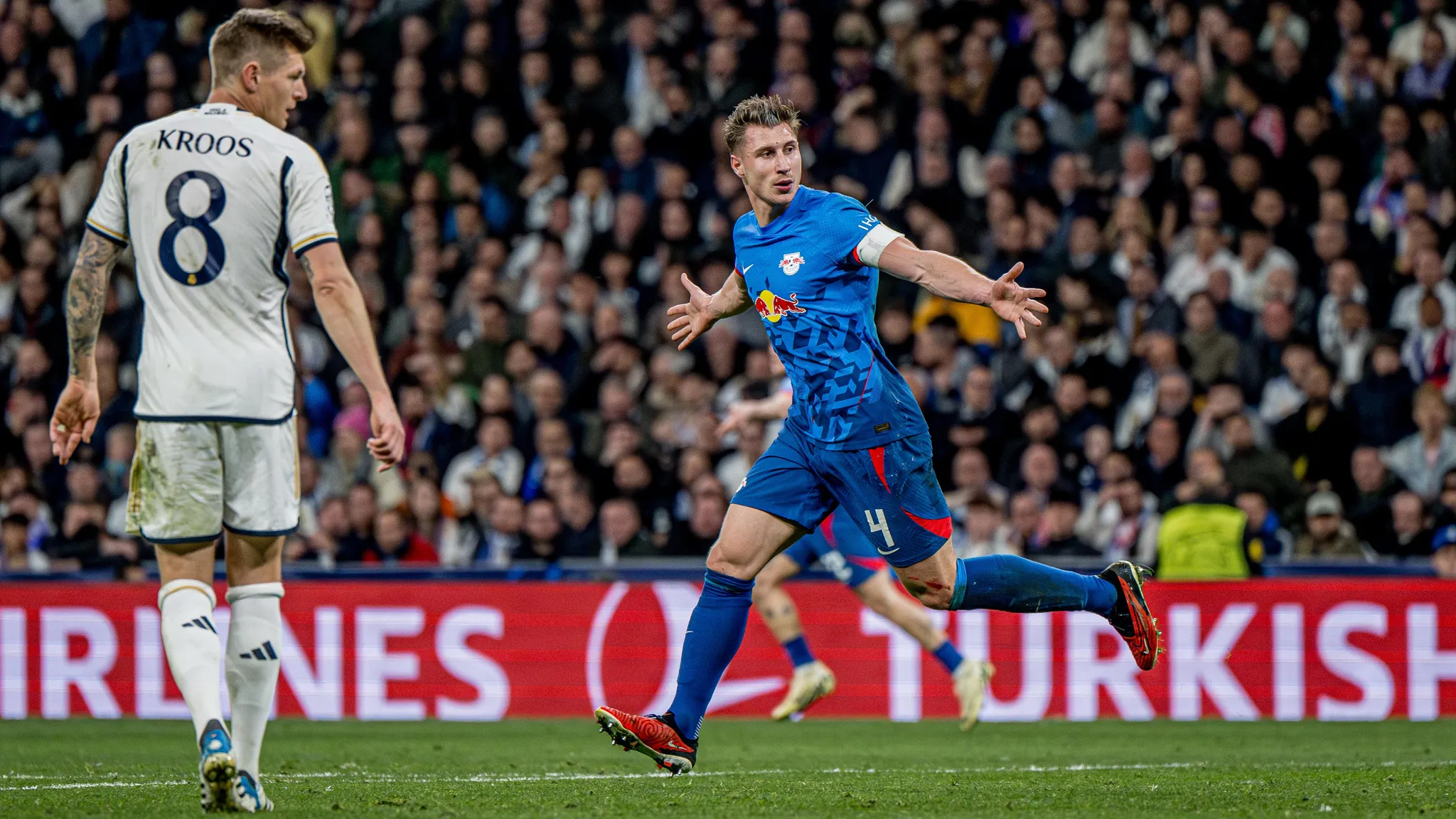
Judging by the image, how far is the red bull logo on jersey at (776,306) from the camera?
630cm

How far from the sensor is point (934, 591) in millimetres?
6484

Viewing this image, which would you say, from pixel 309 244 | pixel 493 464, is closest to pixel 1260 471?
pixel 493 464

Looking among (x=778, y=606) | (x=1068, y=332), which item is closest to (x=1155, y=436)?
(x=1068, y=332)

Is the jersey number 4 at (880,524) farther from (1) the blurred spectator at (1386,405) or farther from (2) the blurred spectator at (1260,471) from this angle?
(1) the blurred spectator at (1386,405)

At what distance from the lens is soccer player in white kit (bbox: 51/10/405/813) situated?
5383 mm

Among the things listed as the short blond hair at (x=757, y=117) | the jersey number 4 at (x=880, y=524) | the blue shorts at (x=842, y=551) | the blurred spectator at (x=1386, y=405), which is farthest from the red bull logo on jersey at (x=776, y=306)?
the blurred spectator at (x=1386, y=405)

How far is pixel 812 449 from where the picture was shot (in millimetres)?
6398

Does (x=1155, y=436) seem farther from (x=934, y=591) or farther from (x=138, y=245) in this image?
(x=138, y=245)

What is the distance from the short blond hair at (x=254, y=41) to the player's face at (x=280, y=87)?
2 centimetres

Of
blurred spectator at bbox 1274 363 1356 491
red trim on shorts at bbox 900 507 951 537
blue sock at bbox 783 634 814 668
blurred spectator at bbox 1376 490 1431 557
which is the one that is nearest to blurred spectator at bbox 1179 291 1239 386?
blurred spectator at bbox 1274 363 1356 491

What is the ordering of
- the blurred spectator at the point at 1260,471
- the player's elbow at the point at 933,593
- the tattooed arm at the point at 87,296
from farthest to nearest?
the blurred spectator at the point at 1260,471 → the player's elbow at the point at 933,593 → the tattooed arm at the point at 87,296

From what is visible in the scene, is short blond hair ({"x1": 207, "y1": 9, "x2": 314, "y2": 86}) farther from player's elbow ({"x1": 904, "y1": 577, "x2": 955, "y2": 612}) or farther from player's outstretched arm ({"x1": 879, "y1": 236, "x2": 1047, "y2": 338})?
player's elbow ({"x1": 904, "y1": 577, "x2": 955, "y2": 612})

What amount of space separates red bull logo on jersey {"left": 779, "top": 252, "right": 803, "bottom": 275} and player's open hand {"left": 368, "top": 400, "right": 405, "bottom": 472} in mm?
1612

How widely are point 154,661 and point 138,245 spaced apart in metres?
6.91
